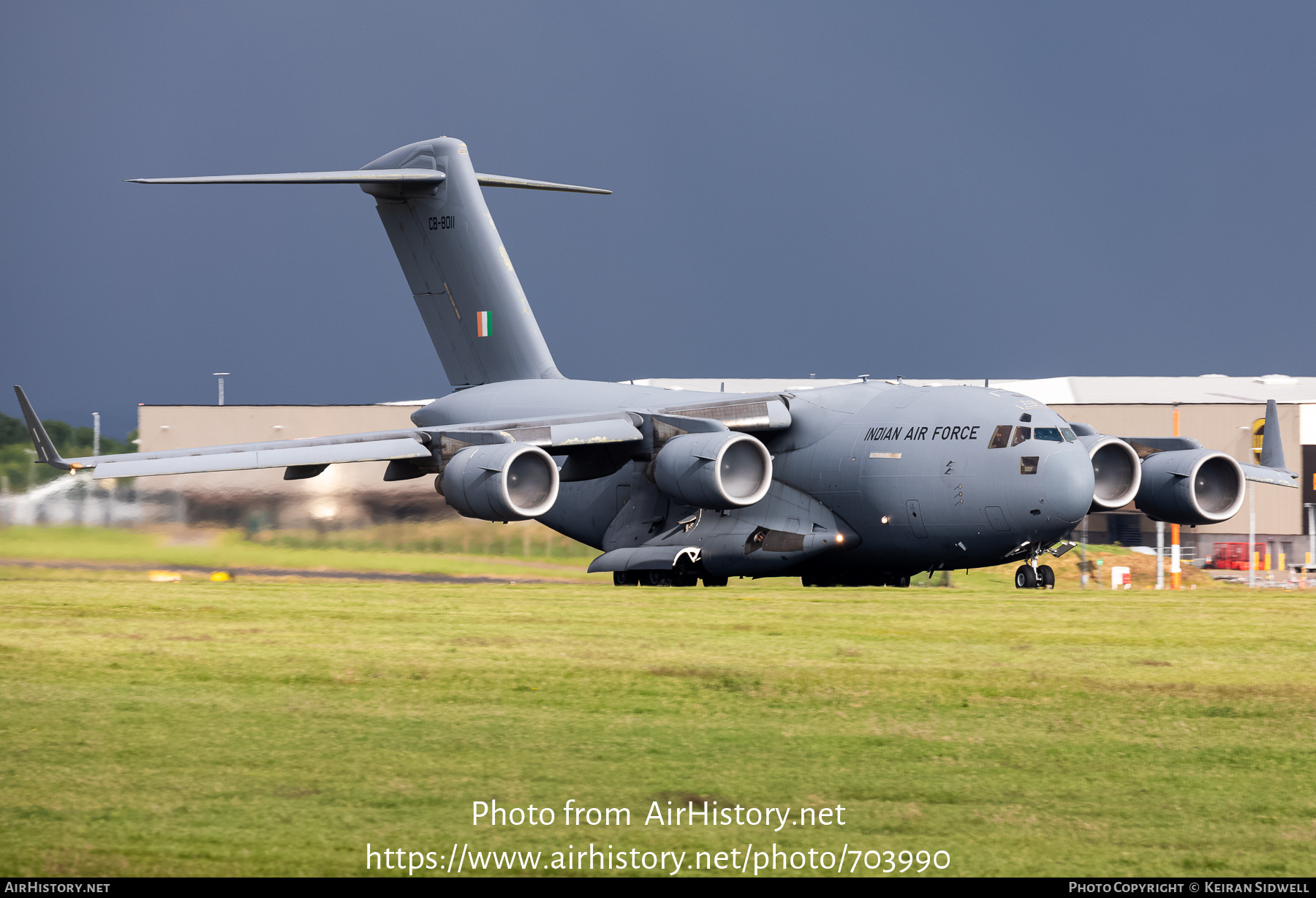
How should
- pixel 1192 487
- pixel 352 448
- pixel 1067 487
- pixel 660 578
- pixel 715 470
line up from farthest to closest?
pixel 660 578
pixel 1192 487
pixel 352 448
pixel 715 470
pixel 1067 487

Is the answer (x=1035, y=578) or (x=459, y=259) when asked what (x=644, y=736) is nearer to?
(x=1035, y=578)

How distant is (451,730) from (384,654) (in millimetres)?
2874

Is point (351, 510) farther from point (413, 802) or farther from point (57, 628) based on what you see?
point (413, 802)

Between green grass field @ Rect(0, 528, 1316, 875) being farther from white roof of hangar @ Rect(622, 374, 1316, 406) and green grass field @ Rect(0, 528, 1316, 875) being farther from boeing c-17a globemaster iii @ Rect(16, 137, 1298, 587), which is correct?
white roof of hangar @ Rect(622, 374, 1316, 406)

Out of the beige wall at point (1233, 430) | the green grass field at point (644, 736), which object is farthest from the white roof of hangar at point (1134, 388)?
the green grass field at point (644, 736)

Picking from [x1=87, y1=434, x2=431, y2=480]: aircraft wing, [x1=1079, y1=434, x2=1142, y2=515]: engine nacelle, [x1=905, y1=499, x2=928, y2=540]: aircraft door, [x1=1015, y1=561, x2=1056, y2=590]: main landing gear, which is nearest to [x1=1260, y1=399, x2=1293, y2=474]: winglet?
[x1=1079, y1=434, x2=1142, y2=515]: engine nacelle

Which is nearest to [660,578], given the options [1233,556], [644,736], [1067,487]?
[1067,487]

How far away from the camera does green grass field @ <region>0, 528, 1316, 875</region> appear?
215 inches

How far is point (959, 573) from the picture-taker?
29203mm

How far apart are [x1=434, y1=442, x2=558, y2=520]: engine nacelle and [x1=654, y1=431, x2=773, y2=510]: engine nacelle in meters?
1.84

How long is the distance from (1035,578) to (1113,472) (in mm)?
2435

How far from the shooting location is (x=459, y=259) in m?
26.2

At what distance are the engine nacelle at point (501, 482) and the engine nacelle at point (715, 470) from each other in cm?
184

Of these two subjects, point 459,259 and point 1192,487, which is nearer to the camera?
point 1192,487
